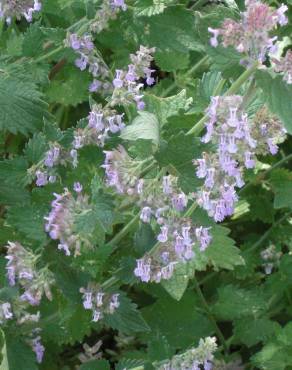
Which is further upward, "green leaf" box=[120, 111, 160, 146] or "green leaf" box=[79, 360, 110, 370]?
"green leaf" box=[120, 111, 160, 146]

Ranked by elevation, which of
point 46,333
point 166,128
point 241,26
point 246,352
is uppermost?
point 241,26

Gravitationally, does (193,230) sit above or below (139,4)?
below

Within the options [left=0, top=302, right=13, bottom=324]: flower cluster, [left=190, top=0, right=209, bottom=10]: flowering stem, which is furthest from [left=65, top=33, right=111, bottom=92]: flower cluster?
[left=0, top=302, right=13, bottom=324]: flower cluster

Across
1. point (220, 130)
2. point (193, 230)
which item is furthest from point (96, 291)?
point (220, 130)

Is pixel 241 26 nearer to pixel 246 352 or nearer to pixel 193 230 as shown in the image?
pixel 193 230

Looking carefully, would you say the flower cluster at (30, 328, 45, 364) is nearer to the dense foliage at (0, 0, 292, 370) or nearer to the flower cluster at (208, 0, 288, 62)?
the dense foliage at (0, 0, 292, 370)

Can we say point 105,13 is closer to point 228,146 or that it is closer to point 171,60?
point 171,60

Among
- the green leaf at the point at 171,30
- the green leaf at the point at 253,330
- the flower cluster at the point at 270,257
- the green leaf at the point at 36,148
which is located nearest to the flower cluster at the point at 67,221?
the green leaf at the point at 36,148
